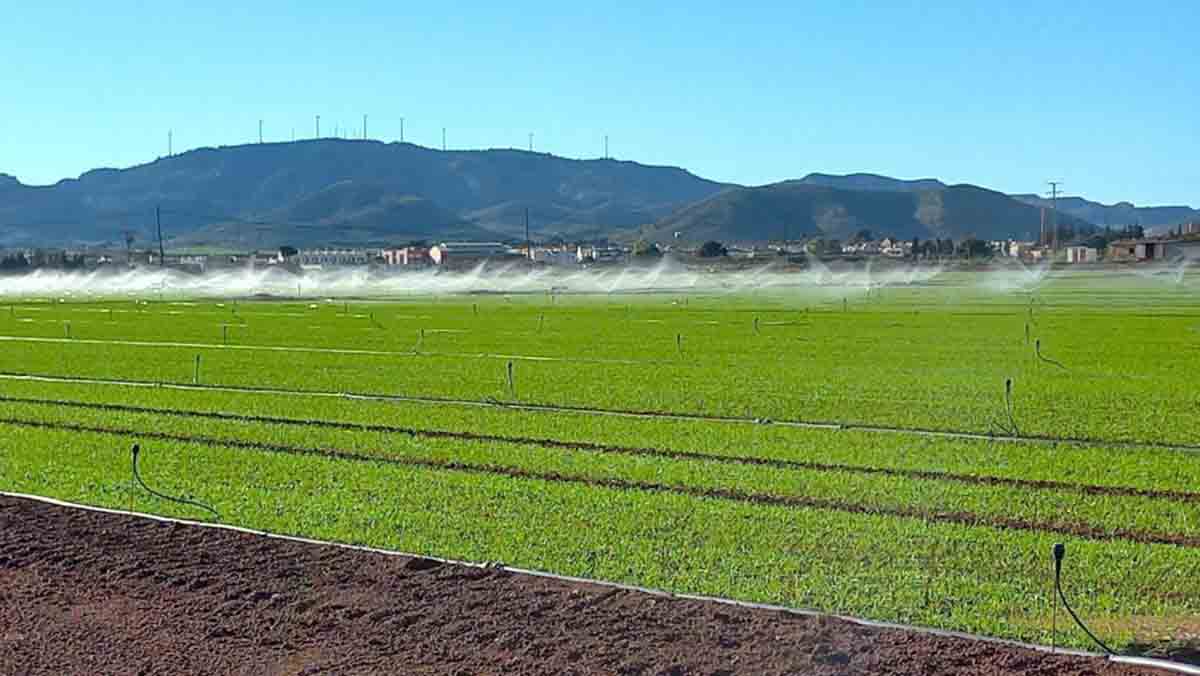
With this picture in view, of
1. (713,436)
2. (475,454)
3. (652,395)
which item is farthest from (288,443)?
(652,395)

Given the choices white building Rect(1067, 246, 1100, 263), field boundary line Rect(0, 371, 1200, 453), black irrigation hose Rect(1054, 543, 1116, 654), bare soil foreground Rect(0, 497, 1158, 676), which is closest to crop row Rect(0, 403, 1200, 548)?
black irrigation hose Rect(1054, 543, 1116, 654)

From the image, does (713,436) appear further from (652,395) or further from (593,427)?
(652,395)

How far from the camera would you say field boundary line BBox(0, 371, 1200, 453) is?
62.0 ft

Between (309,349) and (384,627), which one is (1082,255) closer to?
(309,349)

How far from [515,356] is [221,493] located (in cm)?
2208

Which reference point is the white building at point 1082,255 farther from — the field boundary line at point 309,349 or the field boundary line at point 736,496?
the field boundary line at point 736,496

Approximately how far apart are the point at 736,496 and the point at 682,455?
10.6 ft

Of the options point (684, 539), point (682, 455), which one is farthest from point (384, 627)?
point (682, 455)

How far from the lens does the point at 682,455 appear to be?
57.0ft

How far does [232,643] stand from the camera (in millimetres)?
9023

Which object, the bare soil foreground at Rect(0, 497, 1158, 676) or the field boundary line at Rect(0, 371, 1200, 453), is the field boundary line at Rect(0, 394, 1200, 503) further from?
the bare soil foreground at Rect(0, 497, 1158, 676)

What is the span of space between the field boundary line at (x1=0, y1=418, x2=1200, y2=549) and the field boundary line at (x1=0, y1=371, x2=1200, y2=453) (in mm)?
5581

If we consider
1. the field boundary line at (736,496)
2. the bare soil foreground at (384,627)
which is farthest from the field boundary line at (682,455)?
the bare soil foreground at (384,627)

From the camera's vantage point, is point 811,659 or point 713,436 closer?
point 811,659
